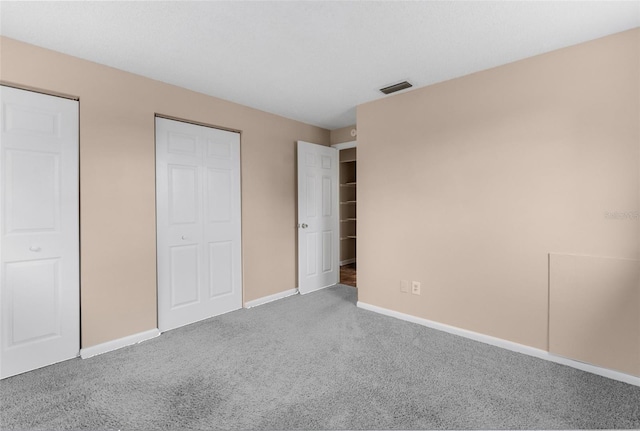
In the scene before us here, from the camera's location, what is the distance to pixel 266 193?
3.77 m

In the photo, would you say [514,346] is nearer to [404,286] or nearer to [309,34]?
[404,286]

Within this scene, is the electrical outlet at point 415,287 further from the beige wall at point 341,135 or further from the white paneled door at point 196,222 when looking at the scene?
the beige wall at point 341,135

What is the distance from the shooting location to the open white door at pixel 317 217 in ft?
13.3

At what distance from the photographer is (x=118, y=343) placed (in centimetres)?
257

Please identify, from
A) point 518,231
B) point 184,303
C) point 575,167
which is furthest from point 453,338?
point 184,303

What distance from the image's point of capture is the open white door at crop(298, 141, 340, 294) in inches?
160

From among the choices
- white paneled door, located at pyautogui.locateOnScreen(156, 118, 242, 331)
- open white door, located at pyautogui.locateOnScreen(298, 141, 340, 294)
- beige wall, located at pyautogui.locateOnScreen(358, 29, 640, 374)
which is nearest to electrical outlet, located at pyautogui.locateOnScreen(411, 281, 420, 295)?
beige wall, located at pyautogui.locateOnScreen(358, 29, 640, 374)

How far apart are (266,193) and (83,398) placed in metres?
2.50

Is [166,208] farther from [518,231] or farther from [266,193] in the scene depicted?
[518,231]

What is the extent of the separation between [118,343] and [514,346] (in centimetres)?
332

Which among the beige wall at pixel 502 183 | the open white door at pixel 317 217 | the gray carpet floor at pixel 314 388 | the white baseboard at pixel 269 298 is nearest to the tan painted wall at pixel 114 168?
the gray carpet floor at pixel 314 388

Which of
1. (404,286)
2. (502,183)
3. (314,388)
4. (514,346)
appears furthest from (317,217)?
Result: (514,346)

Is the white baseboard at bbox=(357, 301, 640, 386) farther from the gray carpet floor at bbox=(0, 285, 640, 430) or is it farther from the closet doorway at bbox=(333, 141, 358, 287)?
the closet doorway at bbox=(333, 141, 358, 287)

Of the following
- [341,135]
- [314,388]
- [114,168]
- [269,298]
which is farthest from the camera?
[341,135]
